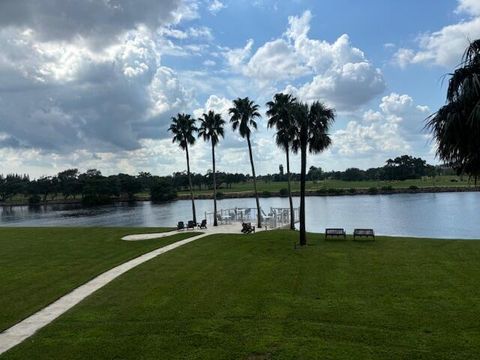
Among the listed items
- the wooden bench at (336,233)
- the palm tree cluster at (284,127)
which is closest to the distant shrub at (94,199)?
the palm tree cluster at (284,127)

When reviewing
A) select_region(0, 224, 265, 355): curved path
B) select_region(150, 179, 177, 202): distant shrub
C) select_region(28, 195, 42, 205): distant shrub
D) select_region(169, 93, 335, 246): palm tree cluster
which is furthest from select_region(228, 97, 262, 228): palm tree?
select_region(28, 195, 42, 205): distant shrub

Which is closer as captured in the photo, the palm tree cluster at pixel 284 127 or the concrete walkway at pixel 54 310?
the concrete walkway at pixel 54 310

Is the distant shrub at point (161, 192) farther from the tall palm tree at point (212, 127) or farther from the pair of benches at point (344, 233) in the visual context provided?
the pair of benches at point (344, 233)

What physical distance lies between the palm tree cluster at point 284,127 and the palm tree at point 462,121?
58.1 feet

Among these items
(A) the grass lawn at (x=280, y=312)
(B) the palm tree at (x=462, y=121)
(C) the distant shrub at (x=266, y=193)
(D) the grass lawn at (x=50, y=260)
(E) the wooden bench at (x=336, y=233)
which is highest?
(B) the palm tree at (x=462, y=121)

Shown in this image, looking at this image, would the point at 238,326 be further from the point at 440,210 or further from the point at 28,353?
the point at 440,210

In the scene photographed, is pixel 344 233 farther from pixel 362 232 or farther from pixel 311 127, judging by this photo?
pixel 311 127

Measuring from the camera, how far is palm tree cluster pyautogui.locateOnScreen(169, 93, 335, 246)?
25625 mm

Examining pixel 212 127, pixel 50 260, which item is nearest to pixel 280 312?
pixel 50 260

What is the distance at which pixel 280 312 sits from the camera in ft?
42.2

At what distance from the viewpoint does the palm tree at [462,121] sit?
24.2ft

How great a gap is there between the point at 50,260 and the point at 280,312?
15106 millimetres

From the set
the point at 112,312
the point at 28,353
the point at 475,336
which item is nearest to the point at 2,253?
the point at 112,312

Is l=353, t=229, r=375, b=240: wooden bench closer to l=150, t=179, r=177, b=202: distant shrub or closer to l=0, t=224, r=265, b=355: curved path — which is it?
l=0, t=224, r=265, b=355: curved path
